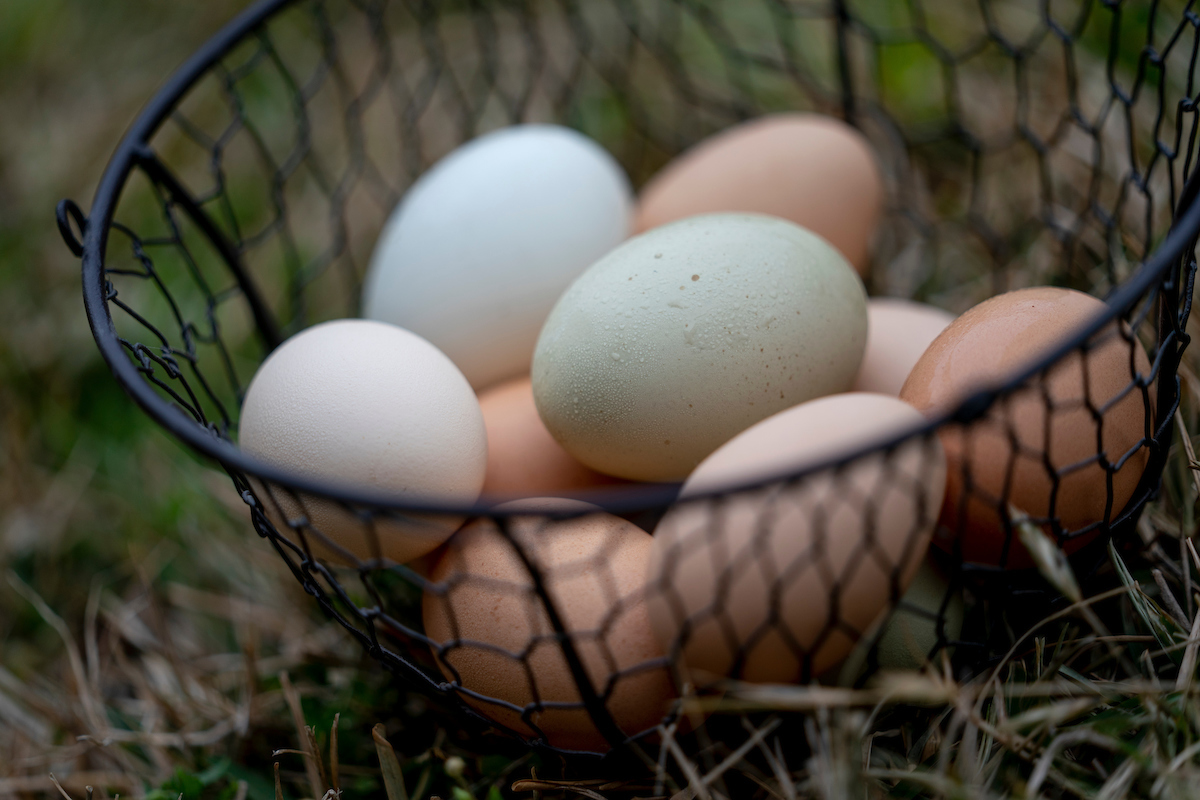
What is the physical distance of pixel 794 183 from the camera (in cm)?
85

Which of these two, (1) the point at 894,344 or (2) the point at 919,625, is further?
(1) the point at 894,344

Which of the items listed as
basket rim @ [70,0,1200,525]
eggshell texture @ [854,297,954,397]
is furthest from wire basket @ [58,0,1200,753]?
eggshell texture @ [854,297,954,397]

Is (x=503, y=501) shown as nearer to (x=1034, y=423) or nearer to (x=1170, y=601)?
(x=1034, y=423)

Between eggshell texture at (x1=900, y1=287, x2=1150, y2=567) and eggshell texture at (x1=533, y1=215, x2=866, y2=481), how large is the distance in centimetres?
8

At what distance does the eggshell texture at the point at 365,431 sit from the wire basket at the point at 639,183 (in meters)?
0.02

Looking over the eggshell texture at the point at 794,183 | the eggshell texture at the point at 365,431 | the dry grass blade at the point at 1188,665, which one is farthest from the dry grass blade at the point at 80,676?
the dry grass blade at the point at 1188,665

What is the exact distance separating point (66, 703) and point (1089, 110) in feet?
4.21

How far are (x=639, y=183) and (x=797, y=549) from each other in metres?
0.82

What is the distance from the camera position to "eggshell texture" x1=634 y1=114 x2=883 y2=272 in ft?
2.80

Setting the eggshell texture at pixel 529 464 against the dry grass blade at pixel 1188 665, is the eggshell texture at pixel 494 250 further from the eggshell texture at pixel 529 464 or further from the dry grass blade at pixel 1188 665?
the dry grass blade at pixel 1188 665

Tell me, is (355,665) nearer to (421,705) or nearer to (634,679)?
(421,705)

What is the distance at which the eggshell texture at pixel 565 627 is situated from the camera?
0.57 metres

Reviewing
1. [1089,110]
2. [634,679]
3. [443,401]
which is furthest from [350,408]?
[1089,110]

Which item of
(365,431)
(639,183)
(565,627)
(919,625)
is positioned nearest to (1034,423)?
(919,625)
